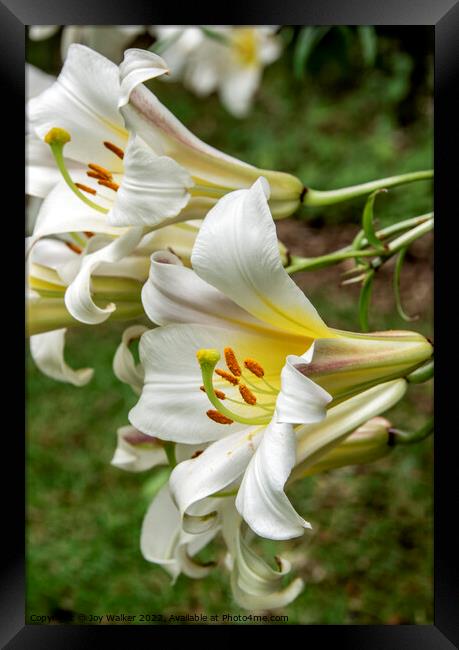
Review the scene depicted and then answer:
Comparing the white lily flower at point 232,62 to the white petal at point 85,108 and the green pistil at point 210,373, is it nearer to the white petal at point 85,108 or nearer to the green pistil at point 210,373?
the white petal at point 85,108

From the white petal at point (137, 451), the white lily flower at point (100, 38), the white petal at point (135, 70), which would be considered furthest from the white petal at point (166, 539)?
the white lily flower at point (100, 38)

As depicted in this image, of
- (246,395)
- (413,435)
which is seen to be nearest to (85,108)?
(246,395)

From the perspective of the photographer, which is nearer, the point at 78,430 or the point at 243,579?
the point at 243,579

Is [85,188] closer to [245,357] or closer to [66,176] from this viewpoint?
[66,176]

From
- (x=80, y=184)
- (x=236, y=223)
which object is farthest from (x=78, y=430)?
(x=236, y=223)

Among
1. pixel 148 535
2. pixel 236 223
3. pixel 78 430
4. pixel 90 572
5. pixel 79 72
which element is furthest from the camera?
pixel 78 430

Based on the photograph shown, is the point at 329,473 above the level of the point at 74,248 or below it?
below

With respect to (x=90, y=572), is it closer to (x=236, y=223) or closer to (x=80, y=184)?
(x=80, y=184)
